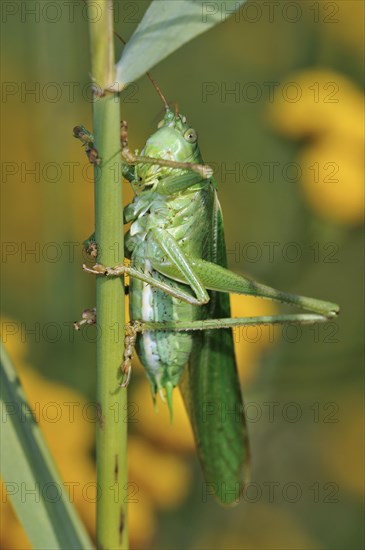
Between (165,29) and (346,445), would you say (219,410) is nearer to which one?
(165,29)

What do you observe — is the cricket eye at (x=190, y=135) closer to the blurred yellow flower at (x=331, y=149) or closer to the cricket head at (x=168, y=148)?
the cricket head at (x=168, y=148)

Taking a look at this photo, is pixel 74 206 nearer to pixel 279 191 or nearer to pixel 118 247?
pixel 279 191

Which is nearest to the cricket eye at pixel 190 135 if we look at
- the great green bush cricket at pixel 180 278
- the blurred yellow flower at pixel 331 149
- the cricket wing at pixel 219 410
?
the great green bush cricket at pixel 180 278

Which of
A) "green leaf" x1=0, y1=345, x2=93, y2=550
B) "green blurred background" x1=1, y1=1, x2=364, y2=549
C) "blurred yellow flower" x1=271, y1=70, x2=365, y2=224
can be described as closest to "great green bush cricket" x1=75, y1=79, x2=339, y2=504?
"green blurred background" x1=1, y1=1, x2=364, y2=549

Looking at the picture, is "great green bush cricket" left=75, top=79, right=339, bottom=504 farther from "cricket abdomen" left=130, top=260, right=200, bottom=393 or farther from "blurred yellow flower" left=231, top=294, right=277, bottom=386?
"blurred yellow flower" left=231, top=294, right=277, bottom=386

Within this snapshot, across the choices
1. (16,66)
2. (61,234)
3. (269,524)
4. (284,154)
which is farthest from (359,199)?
(16,66)

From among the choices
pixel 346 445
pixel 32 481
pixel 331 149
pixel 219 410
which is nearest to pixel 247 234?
pixel 331 149

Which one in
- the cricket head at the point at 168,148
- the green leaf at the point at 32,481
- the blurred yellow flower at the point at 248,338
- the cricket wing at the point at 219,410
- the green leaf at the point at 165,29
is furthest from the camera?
the blurred yellow flower at the point at 248,338
